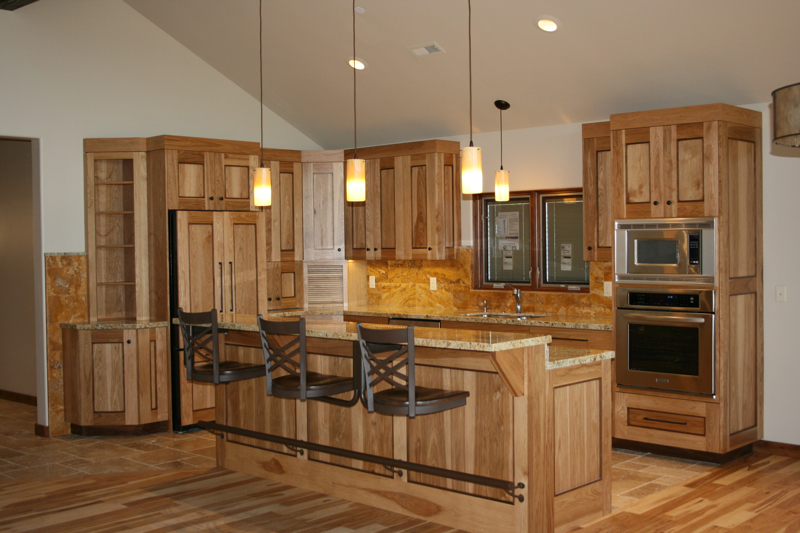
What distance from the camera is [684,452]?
5.20 meters

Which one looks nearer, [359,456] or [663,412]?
[359,456]

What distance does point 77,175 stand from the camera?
6.40 m

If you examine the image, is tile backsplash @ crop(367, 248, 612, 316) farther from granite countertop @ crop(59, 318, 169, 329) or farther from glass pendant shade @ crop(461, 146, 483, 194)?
glass pendant shade @ crop(461, 146, 483, 194)

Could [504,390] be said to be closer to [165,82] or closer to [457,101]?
[457,101]

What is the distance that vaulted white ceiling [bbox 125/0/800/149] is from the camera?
4.71m

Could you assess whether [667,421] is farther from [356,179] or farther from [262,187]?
[262,187]

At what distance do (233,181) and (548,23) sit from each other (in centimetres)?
312

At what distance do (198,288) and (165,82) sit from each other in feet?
6.58

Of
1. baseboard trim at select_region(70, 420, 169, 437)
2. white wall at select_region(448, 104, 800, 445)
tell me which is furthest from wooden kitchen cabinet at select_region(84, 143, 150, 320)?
white wall at select_region(448, 104, 800, 445)

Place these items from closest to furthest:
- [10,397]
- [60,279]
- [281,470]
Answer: [281,470], [60,279], [10,397]

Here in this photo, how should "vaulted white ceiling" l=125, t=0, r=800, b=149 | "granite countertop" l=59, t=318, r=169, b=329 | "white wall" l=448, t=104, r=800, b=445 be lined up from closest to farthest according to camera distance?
"vaulted white ceiling" l=125, t=0, r=800, b=149
"white wall" l=448, t=104, r=800, b=445
"granite countertop" l=59, t=318, r=169, b=329

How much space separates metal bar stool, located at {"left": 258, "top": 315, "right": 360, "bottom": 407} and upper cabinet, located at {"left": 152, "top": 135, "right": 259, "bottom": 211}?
2.67 meters

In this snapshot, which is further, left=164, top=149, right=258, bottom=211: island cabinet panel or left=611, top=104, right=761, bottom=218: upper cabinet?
left=164, top=149, right=258, bottom=211: island cabinet panel

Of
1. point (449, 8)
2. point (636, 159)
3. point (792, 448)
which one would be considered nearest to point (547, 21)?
point (449, 8)
